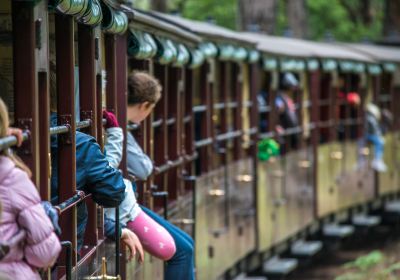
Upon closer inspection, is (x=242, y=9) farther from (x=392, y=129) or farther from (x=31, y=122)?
(x=31, y=122)

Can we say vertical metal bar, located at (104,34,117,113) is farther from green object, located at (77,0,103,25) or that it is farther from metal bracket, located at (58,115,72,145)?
metal bracket, located at (58,115,72,145)

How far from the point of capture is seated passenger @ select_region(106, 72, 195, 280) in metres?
7.28

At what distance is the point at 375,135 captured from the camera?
20.7 m

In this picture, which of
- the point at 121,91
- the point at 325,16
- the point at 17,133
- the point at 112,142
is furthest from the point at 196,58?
the point at 325,16

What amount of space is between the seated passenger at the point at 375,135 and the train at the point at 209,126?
159 mm

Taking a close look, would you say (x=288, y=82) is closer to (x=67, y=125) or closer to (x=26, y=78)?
(x=67, y=125)

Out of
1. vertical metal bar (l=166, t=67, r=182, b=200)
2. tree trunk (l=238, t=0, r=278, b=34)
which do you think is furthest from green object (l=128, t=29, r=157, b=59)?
tree trunk (l=238, t=0, r=278, b=34)

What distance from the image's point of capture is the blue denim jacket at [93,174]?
5.72 m

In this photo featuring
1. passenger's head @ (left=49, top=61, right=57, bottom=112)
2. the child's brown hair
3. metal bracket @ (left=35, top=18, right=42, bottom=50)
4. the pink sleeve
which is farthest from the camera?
the child's brown hair

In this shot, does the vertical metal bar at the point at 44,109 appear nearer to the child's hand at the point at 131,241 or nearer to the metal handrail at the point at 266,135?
the child's hand at the point at 131,241

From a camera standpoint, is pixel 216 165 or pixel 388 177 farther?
pixel 388 177

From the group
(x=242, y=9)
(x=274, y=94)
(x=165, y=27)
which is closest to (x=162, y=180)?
(x=165, y=27)

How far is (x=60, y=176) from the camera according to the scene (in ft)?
18.9

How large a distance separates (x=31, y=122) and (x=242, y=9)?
64.6ft
